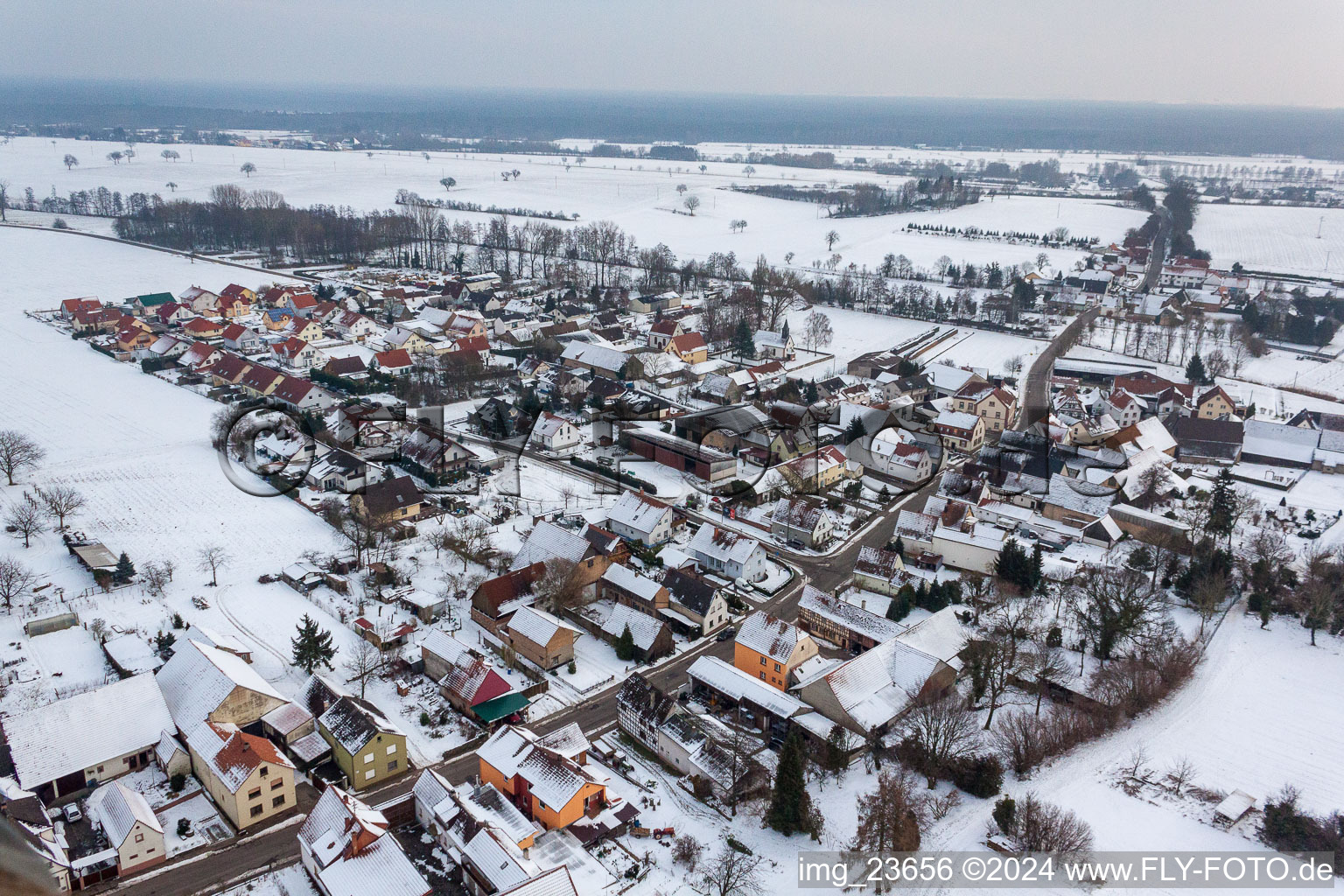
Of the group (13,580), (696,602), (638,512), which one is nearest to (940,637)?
(696,602)

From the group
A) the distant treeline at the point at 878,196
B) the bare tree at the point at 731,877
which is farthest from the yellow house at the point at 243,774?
the distant treeline at the point at 878,196

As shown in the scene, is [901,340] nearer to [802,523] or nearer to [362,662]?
[802,523]

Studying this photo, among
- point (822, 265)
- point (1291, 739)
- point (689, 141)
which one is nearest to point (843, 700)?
point (1291, 739)

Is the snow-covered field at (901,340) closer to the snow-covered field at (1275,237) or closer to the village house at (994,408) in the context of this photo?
the village house at (994,408)

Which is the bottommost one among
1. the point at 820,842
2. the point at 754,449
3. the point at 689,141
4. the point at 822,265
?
the point at 820,842

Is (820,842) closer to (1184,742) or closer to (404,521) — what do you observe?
(1184,742)
